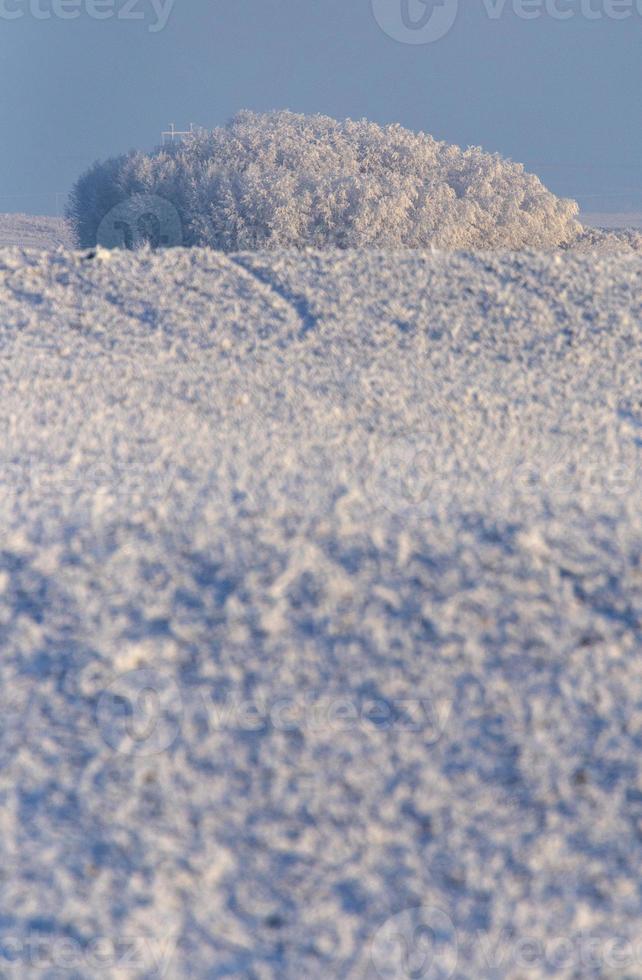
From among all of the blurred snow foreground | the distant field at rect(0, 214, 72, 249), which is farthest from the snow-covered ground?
the distant field at rect(0, 214, 72, 249)

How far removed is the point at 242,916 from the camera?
2.53 meters

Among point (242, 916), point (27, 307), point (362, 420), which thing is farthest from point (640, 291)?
point (242, 916)

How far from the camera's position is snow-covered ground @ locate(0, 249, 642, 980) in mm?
2553

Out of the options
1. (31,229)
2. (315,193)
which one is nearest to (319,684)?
(315,193)

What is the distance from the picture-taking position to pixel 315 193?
1786 cm

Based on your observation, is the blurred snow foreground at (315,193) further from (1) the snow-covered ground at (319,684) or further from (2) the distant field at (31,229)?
(2) the distant field at (31,229)

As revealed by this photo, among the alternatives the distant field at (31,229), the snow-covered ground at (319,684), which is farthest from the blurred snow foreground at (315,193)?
the distant field at (31,229)

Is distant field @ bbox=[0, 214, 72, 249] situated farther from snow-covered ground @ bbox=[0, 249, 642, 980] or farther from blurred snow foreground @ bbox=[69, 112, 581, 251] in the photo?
snow-covered ground @ bbox=[0, 249, 642, 980]

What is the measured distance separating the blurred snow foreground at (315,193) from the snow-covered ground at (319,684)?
44.8 ft

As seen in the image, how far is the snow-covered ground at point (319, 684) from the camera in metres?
2.55

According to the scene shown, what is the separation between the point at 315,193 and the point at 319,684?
16.0m

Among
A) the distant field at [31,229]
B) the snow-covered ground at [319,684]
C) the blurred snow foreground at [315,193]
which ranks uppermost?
the distant field at [31,229]

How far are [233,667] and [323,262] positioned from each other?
3.22m

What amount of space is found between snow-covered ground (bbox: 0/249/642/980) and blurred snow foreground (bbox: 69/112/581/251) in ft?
44.8
